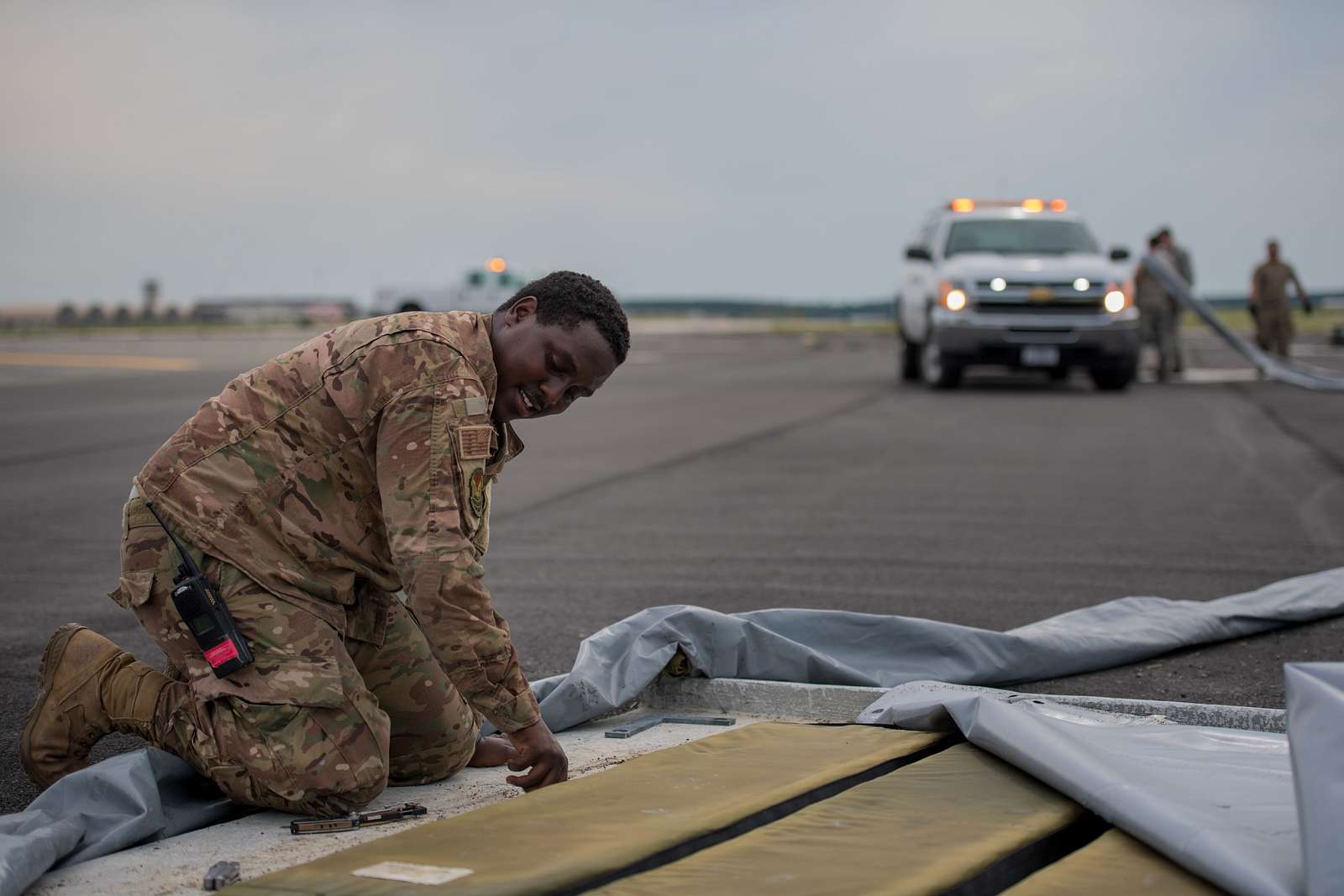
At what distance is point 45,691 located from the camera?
379cm

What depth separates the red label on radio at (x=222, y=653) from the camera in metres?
3.44

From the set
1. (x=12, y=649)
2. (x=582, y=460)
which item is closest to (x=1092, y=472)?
(x=582, y=460)

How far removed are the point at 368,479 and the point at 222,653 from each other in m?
0.53

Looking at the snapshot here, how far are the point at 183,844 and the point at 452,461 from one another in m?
1.07

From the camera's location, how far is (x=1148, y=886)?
2.72 metres

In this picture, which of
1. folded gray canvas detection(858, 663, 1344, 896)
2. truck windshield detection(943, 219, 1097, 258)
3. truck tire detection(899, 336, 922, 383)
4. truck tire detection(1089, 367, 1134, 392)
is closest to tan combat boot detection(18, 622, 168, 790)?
folded gray canvas detection(858, 663, 1344, 896)

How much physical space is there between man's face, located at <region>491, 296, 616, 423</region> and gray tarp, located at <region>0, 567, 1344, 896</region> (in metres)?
1.23

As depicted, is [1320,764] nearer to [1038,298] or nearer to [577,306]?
[577,306]

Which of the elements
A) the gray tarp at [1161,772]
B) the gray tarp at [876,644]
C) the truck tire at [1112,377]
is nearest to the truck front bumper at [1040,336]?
the truck tire at [1112,377]

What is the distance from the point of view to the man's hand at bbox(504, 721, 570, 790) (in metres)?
3.42

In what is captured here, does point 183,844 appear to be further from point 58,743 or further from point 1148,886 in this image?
point 1148,886

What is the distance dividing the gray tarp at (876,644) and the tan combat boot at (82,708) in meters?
1.16

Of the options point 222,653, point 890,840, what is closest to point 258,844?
point 222,653

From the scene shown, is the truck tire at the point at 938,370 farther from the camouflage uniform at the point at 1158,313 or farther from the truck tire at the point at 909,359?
the camouflage uniform at the point at 1158,313
